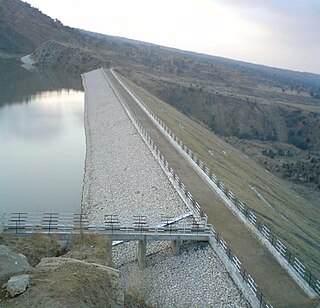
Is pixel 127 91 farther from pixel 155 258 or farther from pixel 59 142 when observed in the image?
pixel 155 258

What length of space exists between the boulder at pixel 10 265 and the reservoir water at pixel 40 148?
1610 cm

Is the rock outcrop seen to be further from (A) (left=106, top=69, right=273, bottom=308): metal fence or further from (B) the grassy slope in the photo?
(B) the grassy slope

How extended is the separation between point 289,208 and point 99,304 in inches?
1112

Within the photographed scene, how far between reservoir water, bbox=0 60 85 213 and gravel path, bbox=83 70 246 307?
159 centimetres

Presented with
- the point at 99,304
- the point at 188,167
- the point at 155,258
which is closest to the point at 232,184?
the point at 188,167

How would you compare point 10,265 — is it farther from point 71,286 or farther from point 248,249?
point 248,249

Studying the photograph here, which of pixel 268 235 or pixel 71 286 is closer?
pixel 71 286

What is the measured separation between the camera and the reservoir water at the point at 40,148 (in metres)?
32.0

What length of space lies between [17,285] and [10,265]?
138cm

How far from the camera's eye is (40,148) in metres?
45.2

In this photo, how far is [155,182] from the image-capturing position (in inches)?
1189

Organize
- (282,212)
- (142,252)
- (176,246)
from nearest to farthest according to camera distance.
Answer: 1. (142,252)
2. (176,246)
3. (282,212)

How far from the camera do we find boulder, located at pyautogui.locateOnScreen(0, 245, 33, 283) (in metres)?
12.8

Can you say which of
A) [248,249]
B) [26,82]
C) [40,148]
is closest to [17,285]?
[248,249]
